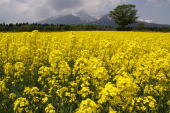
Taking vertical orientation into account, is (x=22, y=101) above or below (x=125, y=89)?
→ below

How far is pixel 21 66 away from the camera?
506cm

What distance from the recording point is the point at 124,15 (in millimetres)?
53344

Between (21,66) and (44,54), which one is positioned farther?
(44,54)

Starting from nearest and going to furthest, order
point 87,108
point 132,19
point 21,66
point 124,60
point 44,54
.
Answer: point 87,108 → point 21,66 → point 124,60 → point 44,54 → point 132,19

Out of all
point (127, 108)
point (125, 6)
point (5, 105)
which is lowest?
point (5, 105)

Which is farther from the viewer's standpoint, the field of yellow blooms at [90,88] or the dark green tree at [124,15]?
the dark green tree at [124,15]

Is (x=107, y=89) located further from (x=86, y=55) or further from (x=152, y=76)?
(x=86, y=55)

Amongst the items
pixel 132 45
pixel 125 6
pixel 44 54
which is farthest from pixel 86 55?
pixel 125 6

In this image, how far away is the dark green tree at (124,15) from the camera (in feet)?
171

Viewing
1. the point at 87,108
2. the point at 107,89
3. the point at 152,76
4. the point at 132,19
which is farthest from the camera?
the point at 132,19

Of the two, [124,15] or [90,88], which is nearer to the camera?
[90,88]

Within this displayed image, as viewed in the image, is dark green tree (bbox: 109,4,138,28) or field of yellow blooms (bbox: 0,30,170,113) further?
dark green tree (bbox: 109,4,138,28)

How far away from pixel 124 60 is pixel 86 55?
1.34 metres

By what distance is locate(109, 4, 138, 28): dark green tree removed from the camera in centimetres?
5208
